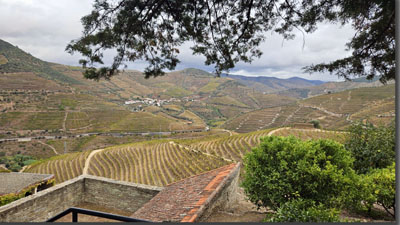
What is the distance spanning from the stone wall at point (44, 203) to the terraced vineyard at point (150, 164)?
4.30m

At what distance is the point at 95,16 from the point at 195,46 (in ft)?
3.95

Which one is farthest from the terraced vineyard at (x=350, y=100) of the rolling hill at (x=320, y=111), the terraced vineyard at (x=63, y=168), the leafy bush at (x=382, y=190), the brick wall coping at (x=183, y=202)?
the brick wall coping at (x=183, y=202)

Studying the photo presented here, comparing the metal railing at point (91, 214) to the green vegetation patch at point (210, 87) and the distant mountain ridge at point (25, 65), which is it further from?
the green vegetation patch at point (210, 87)

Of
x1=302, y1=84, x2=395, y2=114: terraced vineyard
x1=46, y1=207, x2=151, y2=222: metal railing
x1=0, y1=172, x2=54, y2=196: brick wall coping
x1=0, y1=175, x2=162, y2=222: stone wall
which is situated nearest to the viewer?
x1=46, y1=207, x2=151, y2=222: metal railing

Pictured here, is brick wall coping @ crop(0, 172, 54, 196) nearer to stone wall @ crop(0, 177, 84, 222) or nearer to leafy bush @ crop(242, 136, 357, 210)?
stone wall @ crop(0, 177, 84, 222)

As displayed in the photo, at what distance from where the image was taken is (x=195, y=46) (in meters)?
2.84

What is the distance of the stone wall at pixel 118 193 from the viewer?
442 cm

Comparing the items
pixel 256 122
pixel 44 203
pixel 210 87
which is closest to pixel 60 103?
pixel 256 122

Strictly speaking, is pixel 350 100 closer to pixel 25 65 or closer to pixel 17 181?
pixel 17 181

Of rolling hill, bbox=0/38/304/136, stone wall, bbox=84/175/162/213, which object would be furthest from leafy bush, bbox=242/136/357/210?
rolling hill, bbox=0/38/304/136

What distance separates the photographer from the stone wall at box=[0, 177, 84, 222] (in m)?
3.64

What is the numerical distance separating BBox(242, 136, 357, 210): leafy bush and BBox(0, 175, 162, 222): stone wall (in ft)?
7.01

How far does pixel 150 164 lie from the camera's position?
493 inches

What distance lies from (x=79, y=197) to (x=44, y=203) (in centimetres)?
77
